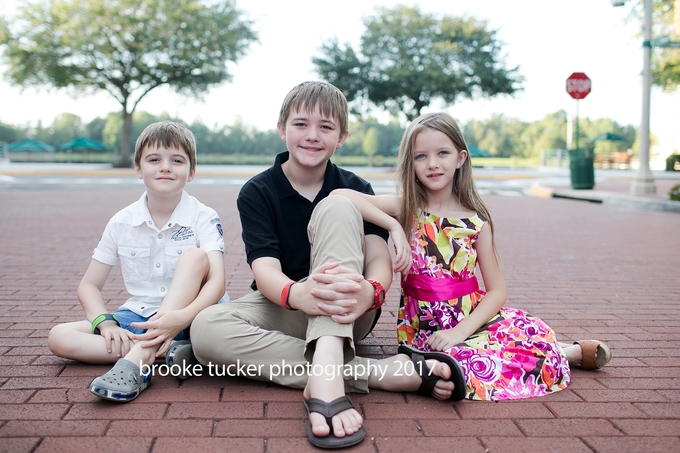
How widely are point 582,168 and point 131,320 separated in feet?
49.5

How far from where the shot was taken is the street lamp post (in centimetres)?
1253

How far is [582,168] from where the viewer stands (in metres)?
15.7

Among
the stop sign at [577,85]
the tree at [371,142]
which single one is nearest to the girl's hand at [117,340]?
the stop sign at [577,85]

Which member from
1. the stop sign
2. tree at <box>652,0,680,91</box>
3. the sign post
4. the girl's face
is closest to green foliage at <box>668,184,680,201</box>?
the sign post

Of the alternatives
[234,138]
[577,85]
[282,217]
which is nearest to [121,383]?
[282,217]

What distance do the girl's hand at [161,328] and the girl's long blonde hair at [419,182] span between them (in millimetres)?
1113

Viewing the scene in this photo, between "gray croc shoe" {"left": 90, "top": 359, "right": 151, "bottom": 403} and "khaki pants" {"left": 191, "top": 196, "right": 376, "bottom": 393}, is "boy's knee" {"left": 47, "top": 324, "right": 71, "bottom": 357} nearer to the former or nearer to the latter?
"gray croc shoe" {"left": 90, "top": 359, "right": 151, "bottom": 403}

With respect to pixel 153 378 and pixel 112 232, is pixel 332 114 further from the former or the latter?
pixel 153 378

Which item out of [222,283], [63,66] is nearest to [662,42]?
[222,283]

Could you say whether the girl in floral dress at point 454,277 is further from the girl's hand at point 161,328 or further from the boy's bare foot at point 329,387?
the girl's hand at point 161,328

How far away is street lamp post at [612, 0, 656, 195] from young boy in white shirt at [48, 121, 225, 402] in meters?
12.3

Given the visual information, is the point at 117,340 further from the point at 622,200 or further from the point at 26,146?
the point at 26,146

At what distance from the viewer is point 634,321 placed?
359 cm

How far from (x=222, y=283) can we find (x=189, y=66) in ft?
93.5
